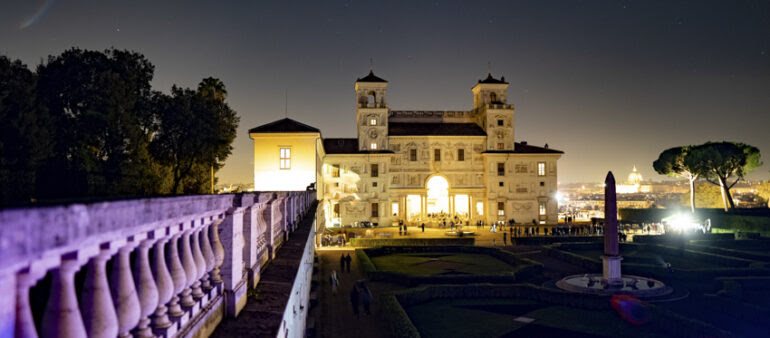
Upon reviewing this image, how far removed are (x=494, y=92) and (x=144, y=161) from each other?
139 feet

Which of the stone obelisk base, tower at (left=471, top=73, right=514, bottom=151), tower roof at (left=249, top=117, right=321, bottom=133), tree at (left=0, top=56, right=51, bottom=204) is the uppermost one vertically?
tower at (left=471, top=73, right=514, bottom=151)

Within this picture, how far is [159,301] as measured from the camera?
3133 mm

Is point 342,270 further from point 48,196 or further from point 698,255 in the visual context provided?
point 698,255

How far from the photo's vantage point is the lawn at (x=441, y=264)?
2930 cm

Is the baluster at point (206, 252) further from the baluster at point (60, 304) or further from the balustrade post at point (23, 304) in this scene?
the balustrade post at point (23, 304)

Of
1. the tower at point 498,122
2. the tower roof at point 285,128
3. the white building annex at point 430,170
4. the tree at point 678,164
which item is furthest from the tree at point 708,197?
the tower roof at point 285,128

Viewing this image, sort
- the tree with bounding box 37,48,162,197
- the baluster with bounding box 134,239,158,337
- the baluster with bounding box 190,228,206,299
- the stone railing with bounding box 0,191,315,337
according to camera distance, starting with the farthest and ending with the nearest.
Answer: the tree with bounding box 37,48,162,197
the baluster with bounding box 190,228,206,299
the baluster with bounding box 134,239,158,337
the stone railing with bounding box 0,191,315,337

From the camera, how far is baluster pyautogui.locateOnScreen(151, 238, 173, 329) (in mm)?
3041

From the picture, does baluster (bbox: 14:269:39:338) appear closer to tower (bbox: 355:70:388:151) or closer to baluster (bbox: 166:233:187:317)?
baluster (bbox: 166:233:187:317)

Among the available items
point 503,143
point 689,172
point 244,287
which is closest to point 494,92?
point 503,143

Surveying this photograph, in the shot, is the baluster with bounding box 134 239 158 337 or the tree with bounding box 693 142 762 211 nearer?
the baluster with bounding box 134 239 158 337

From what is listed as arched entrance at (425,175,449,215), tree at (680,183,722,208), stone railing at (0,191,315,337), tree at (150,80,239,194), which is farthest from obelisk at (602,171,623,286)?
tree at (680,183,722,208)

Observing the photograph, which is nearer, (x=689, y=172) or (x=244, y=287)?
(x=244, y=287)

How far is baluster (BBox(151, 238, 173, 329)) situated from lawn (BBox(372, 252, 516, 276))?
24.8m
